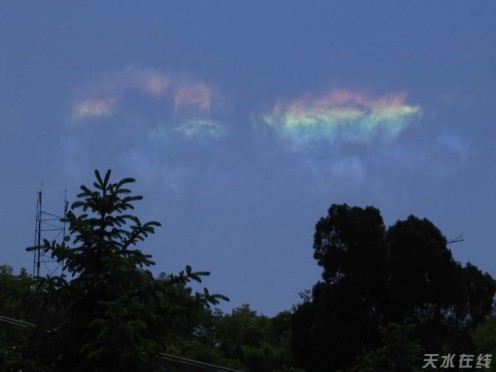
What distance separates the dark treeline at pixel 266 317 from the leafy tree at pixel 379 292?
39 millimetres

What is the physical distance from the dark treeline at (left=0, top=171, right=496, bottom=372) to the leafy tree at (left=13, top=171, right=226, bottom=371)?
0.04 feet

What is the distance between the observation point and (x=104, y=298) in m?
10.1

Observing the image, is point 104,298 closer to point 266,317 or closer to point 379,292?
point 379,292

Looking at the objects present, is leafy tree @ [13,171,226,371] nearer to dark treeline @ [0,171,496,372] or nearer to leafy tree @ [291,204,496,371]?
dark treeline @ [0,171,496,372]

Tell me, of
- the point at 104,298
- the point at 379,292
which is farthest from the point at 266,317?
the point at 104,298

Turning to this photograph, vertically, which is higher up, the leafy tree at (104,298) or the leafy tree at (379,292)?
the leafy tree at (379,292)

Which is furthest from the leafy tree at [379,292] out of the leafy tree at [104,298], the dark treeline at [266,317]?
the leafy tree at [104,298]

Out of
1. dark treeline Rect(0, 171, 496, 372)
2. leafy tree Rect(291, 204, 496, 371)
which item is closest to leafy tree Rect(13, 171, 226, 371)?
dark treeline Rect(0, 171, 496, 372)

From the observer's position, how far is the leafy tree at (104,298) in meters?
9.54

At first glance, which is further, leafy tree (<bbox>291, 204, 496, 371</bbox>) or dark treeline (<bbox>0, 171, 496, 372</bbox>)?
leafy tree (<bbox>291, 204, 496, 371</bbox>)

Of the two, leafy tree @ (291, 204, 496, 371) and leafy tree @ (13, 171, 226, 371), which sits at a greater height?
leafy tree @ (291, 204, 496, 371)

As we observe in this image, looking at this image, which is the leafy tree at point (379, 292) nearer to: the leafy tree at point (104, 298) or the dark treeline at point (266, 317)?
the dark treeline at point (266, 317)

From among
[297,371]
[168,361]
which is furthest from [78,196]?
[168,361]

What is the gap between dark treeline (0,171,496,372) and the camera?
9820mm
